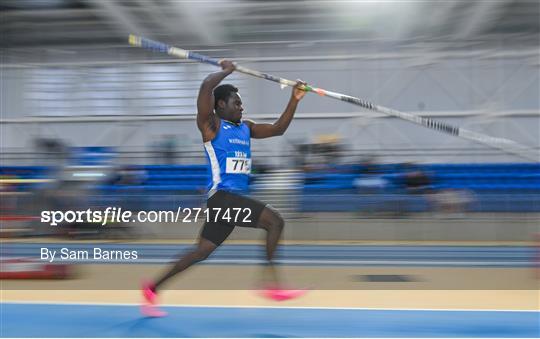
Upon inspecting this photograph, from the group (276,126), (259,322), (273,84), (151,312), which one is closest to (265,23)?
(273,84)

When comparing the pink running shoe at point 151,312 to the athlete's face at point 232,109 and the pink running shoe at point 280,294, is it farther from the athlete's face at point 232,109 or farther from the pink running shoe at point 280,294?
the athlete's face at point 232,109

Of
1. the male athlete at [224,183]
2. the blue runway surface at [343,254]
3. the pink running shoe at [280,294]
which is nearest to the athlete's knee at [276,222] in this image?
the male athlete at [224,183]

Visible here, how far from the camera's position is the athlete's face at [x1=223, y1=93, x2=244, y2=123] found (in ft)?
11.5

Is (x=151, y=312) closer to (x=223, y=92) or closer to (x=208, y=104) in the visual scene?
(x=208, y=104)

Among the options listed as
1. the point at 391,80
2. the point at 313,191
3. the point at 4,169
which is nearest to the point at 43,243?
the point at 313,191

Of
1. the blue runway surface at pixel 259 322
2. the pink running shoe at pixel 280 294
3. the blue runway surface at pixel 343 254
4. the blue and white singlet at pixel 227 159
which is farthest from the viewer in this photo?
the blue runway surface at pixel 343 254

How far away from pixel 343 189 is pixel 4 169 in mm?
8332

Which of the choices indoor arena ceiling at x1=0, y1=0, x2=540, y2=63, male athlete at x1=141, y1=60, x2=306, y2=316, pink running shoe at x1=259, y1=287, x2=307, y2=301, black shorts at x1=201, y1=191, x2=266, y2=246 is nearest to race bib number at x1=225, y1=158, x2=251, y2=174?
male athlete at x1=141, y1=60, x2=306, y2=316

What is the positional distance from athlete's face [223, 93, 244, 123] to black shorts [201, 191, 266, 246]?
0.46 metres

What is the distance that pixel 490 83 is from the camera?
14.1m

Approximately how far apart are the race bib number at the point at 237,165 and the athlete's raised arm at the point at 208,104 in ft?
0.61

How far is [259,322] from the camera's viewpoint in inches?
132

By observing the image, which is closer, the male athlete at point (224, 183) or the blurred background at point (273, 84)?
the male athlete at point (224, 183)

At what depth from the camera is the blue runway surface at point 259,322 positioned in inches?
123
